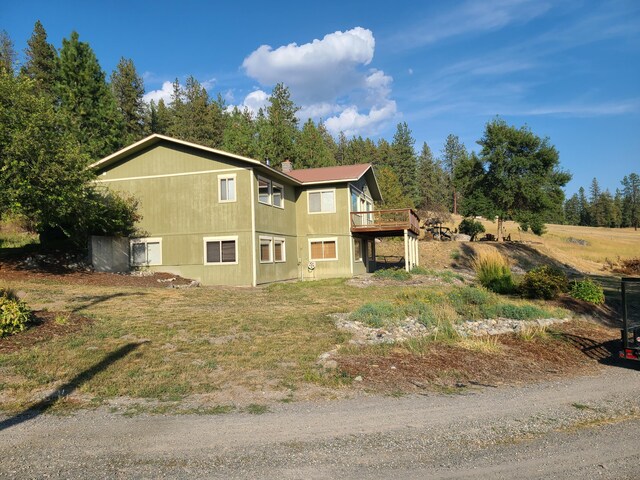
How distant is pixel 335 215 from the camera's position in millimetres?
25828

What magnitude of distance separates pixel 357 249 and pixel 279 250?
567cm

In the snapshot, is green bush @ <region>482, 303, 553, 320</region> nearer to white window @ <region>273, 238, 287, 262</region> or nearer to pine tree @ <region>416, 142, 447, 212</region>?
white window @ <region>273, 238, 287, 262</region>

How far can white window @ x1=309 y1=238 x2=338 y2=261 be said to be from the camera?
2586cm

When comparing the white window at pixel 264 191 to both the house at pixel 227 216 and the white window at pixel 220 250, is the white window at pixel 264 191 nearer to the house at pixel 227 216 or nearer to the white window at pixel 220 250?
the house at pixel 227 216

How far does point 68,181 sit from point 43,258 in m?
5.18

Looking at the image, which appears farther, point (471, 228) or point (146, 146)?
point (471, 228)

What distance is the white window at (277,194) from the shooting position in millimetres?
23598

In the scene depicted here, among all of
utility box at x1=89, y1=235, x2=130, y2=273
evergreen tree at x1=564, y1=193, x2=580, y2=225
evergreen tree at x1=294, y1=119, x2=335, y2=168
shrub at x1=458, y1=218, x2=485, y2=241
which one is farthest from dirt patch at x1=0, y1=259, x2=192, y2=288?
evergreen tree at x1=564, y1=193, x2=580, y2=225

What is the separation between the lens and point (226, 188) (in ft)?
71.3

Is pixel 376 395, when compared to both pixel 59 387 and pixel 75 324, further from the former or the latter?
pixel 75 324

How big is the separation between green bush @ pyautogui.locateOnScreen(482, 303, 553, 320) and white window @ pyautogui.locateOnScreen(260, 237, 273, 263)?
11.7 m

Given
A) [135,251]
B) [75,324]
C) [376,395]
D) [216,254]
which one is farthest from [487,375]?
[135,251]

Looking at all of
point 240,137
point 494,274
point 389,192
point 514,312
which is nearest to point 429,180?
point 389,192

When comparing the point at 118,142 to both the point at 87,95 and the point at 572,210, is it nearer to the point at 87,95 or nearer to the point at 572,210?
the point at 87,95
